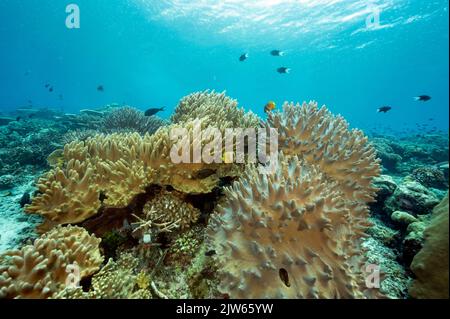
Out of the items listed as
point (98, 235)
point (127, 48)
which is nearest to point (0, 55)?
point (127, 48)

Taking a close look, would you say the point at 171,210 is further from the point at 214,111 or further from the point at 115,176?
the point at 214,111

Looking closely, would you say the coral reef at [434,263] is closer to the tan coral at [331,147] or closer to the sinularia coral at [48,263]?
the tan coral at [331,147]

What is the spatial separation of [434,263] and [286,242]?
1445 mm

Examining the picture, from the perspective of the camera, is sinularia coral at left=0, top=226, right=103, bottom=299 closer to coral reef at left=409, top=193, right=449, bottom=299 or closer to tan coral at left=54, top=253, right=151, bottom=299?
tan coral at left=54, top=253, right=151, bottom=299

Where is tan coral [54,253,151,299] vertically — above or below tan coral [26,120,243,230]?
below

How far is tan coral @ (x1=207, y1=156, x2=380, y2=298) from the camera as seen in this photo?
220cm

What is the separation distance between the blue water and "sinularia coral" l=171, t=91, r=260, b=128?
3069 millimetres

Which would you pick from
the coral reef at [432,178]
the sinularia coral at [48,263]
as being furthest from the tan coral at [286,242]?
the coral reef at [432,178]

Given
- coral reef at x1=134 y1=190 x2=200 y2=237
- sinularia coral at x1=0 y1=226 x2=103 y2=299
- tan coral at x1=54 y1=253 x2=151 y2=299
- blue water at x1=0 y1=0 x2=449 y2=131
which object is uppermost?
blue water at x1=0 y1=0 x2=449 y2=131

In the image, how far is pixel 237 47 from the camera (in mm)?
46500

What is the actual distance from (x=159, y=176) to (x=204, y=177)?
651mm

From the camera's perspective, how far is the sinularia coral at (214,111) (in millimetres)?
4441

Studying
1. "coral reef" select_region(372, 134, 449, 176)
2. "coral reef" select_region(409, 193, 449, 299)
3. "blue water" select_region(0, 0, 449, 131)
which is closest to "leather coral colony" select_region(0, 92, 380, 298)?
"coral reef" select_region(409, 193, 449, 299)
